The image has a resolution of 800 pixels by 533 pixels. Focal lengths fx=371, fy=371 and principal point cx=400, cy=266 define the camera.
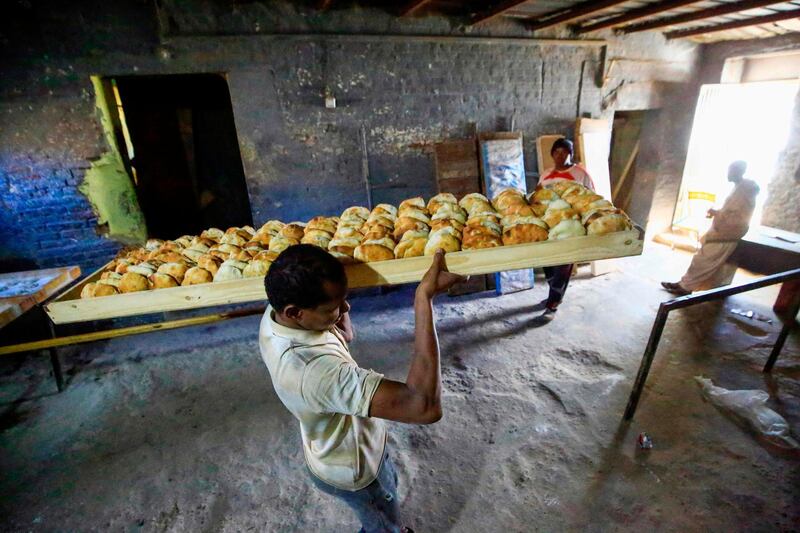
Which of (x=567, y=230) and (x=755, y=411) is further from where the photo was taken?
(x=755, y=411)

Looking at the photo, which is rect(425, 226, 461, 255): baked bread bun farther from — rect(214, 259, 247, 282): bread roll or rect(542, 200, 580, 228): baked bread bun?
rect(214, 259, 247, 282): bread roll

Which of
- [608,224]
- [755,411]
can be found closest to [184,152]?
[608,224]

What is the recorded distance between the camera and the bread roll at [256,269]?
1944 mm

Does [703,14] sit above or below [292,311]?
above

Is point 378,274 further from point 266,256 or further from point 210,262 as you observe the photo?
point 210,262

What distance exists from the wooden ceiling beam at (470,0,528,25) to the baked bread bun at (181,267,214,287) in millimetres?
3923

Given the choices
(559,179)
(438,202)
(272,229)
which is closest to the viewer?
(272,229)

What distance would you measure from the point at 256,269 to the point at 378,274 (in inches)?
25.4

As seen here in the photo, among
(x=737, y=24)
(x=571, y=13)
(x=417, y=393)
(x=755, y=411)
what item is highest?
(x=571, y=13)

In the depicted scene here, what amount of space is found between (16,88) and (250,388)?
3.96 metres

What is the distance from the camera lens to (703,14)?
431 cm

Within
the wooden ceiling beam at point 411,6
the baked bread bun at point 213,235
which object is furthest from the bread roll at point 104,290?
the wooden ceiling beam at point 411,6

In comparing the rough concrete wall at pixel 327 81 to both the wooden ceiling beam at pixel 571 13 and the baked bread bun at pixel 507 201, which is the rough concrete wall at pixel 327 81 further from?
the baked bread bun at pixel 507 201

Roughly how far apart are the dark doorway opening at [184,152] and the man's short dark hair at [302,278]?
5132 millimetres
